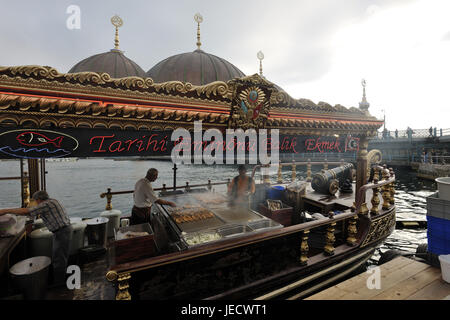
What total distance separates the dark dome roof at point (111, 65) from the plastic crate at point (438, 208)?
693 centimetres

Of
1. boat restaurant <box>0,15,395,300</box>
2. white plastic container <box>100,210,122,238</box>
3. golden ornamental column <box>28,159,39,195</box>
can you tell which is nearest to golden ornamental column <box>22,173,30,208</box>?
boat restaurant <box>0,15,395,300</box>

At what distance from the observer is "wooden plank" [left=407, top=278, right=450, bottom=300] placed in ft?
9.65

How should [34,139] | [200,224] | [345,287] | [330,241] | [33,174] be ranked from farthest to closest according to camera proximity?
[33,174]
[330,241]
[200,224]
[345,287]
[34,139]

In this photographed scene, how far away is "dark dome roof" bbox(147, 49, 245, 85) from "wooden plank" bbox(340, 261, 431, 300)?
17.0 feet

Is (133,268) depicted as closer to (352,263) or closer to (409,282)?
(409,282)

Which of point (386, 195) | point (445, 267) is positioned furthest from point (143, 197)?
point (386, 195)

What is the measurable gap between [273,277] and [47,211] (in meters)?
4.45

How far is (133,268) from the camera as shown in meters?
2.50

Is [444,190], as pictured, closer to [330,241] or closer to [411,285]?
[411,285]

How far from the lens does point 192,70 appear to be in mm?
5051

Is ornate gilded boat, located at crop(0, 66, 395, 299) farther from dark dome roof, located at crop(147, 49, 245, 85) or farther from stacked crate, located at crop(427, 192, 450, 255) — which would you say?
dark dome roof, located at crop(147, 49, 245, 85)

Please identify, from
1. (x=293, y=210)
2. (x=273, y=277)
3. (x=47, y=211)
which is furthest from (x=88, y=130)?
(x=293, y=210)

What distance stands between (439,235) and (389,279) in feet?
4.61

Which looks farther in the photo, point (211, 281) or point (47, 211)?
point (47, 211)
